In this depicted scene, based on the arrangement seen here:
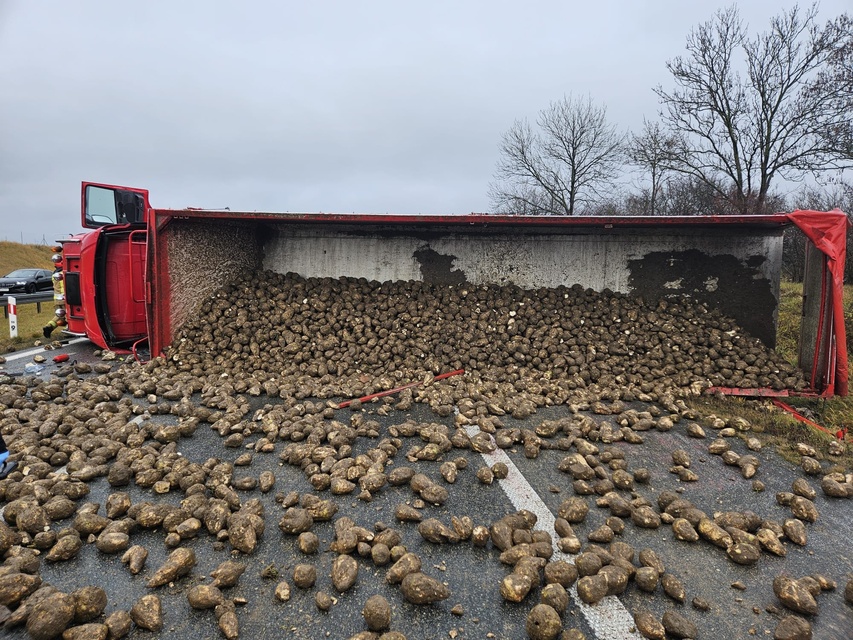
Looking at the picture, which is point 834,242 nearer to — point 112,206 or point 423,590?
point 423,590

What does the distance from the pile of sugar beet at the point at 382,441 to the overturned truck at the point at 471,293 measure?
0.04 m

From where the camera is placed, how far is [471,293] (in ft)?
19.0

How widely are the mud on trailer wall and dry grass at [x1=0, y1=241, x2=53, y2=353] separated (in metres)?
4.30

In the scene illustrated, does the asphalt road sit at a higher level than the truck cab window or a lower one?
lower

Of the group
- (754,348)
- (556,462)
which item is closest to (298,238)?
(556,462)

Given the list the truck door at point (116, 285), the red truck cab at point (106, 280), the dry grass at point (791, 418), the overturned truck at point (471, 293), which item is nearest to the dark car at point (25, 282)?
the red truck cab at point (106, 280)

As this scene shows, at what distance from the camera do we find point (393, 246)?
6.10 meters

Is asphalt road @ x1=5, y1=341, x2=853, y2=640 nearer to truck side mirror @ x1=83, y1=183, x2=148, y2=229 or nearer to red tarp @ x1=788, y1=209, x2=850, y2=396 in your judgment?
red tarp @ x1=788, y1=209, x2=850, y2=396

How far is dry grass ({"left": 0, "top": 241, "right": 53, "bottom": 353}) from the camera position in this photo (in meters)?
8.30

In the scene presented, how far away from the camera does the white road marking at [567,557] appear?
6.30 ft

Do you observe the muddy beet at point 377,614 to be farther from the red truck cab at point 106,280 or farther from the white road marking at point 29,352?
the white road marking at point 29,352

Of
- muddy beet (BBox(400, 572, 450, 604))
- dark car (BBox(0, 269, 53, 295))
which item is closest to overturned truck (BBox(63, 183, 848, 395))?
Result: muddy beet (BBox(400, 572, 450, 604))

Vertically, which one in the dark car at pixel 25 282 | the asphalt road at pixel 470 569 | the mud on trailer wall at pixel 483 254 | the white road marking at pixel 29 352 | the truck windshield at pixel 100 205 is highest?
the truck windshield at pixel 100 205

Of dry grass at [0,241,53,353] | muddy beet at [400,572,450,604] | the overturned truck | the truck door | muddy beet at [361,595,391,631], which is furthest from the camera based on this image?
dry grass at [0,241,53,353]
